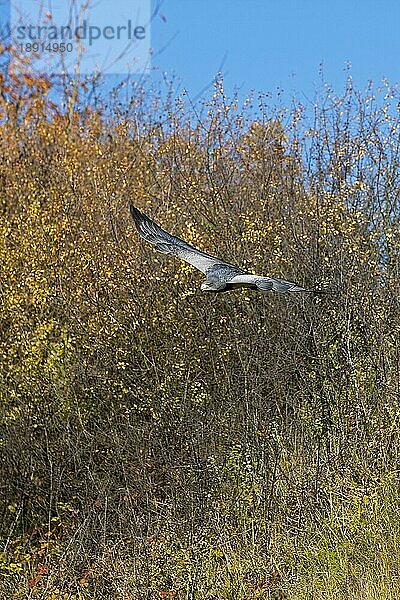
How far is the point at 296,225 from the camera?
941 cm

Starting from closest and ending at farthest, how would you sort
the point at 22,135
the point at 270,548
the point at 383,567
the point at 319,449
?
the point at 383,567 → the point at 270,548 → the point at 319,449 → the point at 22,135

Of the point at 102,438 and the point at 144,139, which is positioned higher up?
the point at 144,139

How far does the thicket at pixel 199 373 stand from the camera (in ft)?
25.9

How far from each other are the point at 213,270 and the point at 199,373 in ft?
11.3

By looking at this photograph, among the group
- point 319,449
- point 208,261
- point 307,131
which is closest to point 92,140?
point 307,131

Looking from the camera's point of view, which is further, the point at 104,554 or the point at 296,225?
the point at 296,225

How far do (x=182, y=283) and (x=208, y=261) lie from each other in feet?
10.9

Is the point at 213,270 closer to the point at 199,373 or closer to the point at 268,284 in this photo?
the point at 268,284

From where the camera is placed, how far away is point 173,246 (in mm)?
5668

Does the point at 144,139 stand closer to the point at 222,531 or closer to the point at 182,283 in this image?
the point at 182,283

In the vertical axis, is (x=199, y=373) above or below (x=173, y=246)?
below

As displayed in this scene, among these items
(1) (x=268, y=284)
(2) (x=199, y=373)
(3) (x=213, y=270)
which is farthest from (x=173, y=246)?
(2) (x=199, y=373)

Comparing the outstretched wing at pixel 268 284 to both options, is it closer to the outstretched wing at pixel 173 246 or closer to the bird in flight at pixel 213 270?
the bird in flight at pixel 213 270

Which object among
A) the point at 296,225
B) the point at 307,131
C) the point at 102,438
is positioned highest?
the point at 307,131
